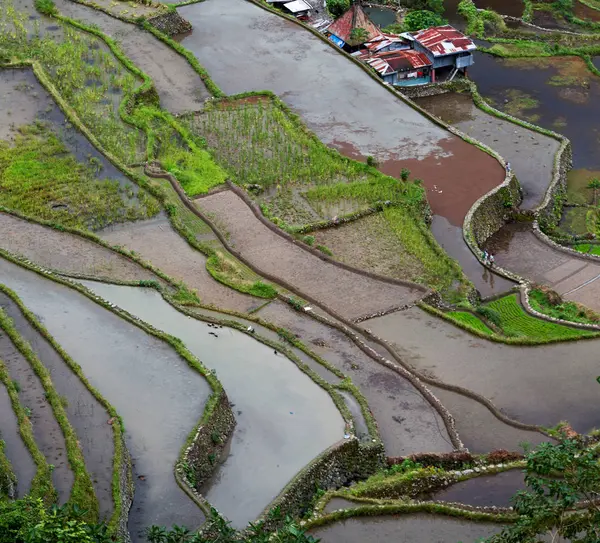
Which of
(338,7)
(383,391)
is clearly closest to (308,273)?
(383,391)

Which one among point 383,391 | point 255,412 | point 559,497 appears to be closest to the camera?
point 559,497

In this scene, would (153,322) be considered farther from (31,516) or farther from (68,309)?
(31,516)

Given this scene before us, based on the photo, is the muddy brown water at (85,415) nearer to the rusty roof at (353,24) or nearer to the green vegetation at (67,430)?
the green vegetation at (67,430)

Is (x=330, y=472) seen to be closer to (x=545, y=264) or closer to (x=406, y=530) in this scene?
(x=406, y=530)

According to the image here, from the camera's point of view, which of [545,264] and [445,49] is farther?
[445,49]

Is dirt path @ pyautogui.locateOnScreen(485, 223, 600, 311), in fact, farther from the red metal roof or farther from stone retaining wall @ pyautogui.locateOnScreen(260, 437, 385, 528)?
the red metal roof

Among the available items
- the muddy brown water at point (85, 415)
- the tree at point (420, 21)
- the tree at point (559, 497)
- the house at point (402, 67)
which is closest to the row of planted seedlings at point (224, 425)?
the muddy brown water at point (85, 415)
